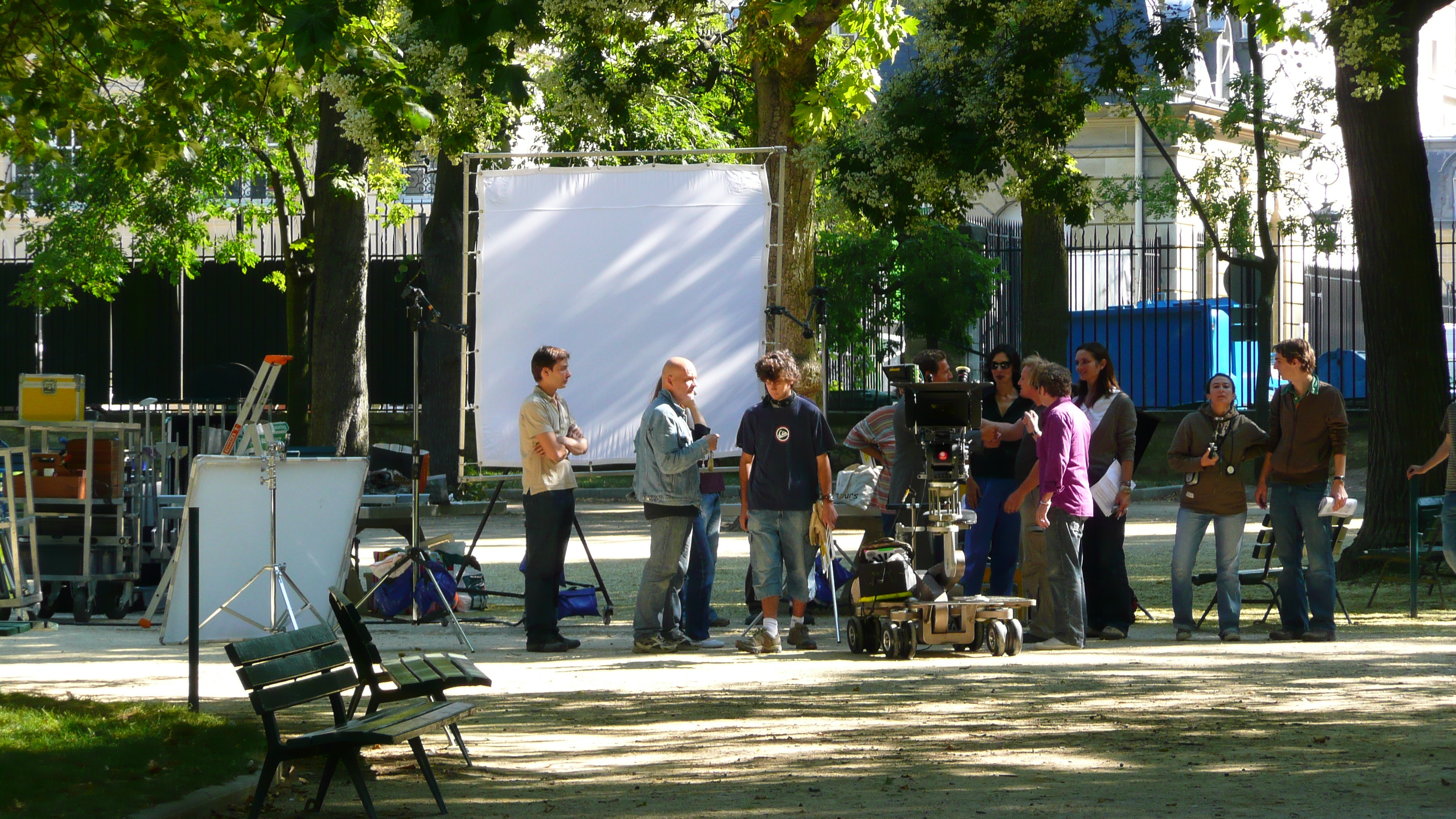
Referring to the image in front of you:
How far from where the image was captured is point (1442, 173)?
4750 cm

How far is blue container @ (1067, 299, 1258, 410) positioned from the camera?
2495cm

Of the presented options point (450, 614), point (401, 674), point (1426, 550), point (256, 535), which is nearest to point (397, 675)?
point (401, 674)

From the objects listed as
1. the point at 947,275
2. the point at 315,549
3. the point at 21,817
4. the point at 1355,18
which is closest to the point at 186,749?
the point at 21,817

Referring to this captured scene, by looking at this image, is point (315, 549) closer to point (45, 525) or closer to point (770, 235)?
point (45, 525)

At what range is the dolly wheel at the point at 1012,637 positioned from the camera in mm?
9602

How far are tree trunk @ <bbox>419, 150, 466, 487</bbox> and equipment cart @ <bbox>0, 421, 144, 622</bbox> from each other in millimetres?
9967

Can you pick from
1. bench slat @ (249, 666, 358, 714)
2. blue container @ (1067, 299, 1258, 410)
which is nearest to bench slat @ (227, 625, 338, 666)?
bench slat @ (249, 666, 358, 714)

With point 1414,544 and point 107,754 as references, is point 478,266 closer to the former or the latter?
point 107,754

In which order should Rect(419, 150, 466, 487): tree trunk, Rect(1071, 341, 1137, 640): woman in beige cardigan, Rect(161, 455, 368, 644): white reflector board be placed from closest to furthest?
Rect(1071, 341, 1137, 640): woman in beige cardigan, Rect(161, 455, 368, 644): white reflector board, Rect(419, 150, 466, 487): tree trunk

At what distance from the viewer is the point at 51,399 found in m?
11.5

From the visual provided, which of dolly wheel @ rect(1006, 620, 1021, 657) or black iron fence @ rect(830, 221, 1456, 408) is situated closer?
dolly wheel @ rect(1006, 620, 1021, 657)

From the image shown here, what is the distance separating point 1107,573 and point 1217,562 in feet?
2.25

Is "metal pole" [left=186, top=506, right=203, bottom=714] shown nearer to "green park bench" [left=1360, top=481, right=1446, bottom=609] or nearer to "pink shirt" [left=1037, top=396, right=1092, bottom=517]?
"pink shirt" [left=1037, top=396, right=1092, bottom=517]

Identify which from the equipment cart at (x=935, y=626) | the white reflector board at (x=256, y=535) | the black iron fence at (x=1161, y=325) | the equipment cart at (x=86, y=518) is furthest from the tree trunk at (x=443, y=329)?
the equipment cart at (x=935, y=626)
